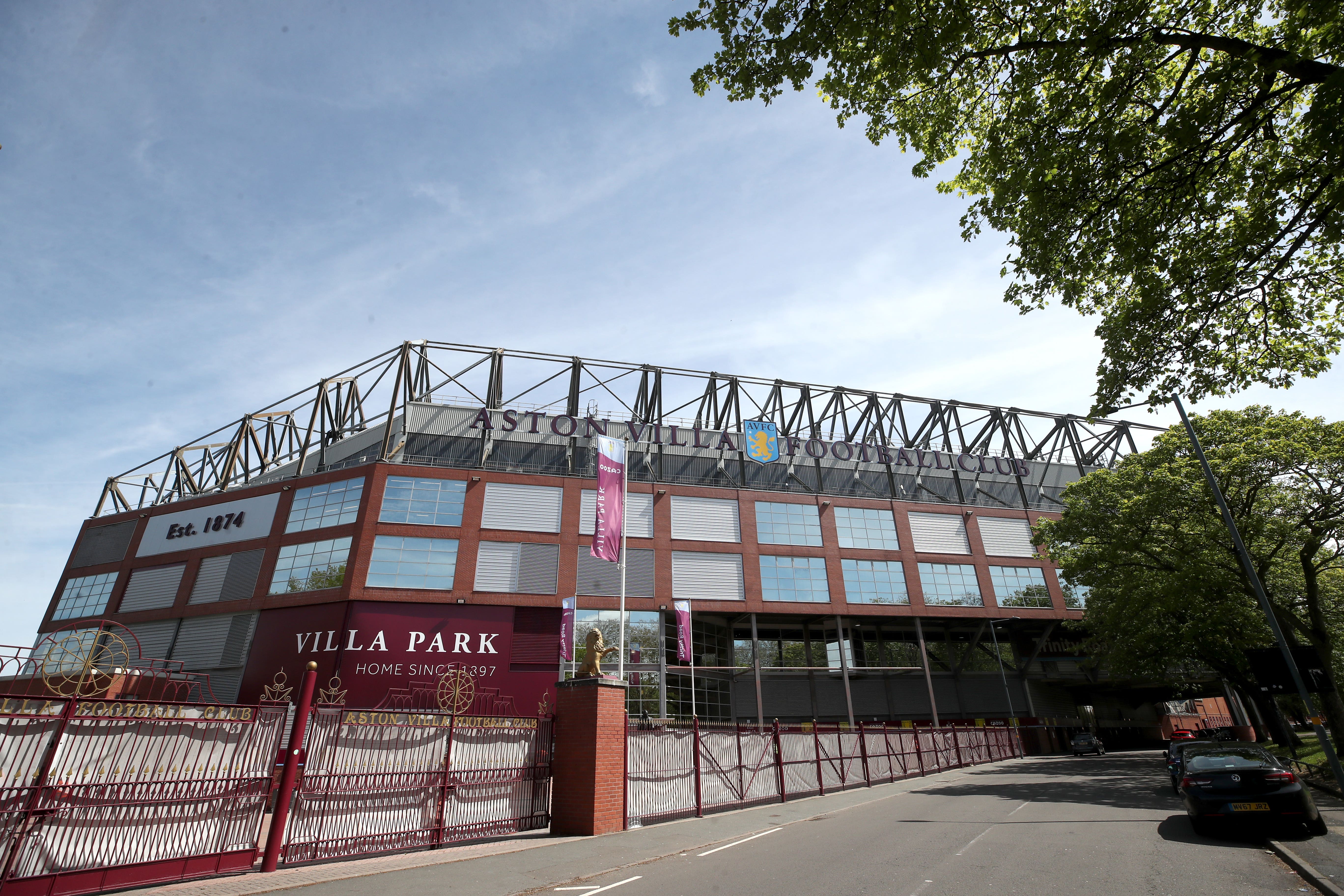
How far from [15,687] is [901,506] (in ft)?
191

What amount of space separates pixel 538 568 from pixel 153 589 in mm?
26518

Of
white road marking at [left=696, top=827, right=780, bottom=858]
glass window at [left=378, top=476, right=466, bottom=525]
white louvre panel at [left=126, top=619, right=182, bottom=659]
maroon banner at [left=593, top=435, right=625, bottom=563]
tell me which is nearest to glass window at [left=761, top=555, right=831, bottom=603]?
glass window at [left=378, top=476, right=466, bottom=525]

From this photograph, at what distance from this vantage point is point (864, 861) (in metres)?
10.4

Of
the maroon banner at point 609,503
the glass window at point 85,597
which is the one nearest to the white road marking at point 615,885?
the maroon banner at point 609,503

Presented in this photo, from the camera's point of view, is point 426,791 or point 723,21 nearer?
point 723,21

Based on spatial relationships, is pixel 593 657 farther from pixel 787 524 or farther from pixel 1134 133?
pixel 787 524

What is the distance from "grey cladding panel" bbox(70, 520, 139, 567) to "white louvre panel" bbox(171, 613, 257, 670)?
→ 35.0 feet

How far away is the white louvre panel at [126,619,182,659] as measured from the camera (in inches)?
1640

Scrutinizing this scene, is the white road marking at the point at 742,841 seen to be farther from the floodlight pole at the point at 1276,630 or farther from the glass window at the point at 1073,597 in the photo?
the glass window at the point at 1073,597

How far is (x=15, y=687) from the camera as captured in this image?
3988 cm

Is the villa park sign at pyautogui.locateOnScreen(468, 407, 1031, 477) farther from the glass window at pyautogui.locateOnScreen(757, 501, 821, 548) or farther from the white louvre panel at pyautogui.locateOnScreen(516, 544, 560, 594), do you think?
the white louvre panel at pyautogui.locateOnScreen(516, 544, 560, 594)

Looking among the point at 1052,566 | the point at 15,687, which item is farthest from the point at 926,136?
the point at 15,687

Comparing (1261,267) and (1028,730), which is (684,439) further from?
(1261,267)

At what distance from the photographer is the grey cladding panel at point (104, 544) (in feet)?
155
